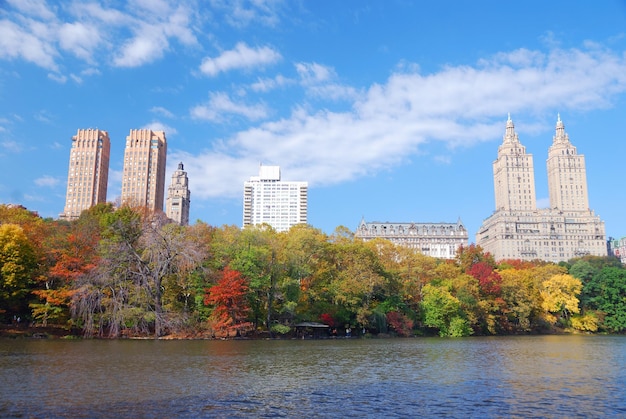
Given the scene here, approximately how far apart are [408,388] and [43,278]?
41699 millimetres

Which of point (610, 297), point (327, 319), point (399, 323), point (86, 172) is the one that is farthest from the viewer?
point (86, 172)

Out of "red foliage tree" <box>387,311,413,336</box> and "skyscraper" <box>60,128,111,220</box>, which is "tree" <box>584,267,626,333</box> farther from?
"skyscraper" <box>60,128,111,220</box>

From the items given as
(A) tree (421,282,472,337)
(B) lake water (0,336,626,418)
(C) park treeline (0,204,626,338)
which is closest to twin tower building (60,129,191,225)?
(C) park treeline (0,204,626,338)

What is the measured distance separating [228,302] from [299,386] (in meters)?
32.5

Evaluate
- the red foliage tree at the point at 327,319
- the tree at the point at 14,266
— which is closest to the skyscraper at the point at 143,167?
the red foliage tree at the point at 327,319

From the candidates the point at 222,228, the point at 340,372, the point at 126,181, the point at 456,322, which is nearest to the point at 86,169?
the point at 126,181

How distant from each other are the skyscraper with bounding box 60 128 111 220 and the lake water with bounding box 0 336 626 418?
15832 cm

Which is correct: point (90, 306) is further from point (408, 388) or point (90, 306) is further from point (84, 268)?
point (408, 388)

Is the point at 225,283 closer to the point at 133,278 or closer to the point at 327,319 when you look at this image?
the point at 133,278

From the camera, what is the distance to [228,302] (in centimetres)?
5241

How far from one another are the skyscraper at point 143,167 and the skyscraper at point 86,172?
7.99 m

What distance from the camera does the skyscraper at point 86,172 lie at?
177500 mm

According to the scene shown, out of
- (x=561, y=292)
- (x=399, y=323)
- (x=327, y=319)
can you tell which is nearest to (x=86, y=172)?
(x=327, y=319)

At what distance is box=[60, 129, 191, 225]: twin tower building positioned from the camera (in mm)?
178375
